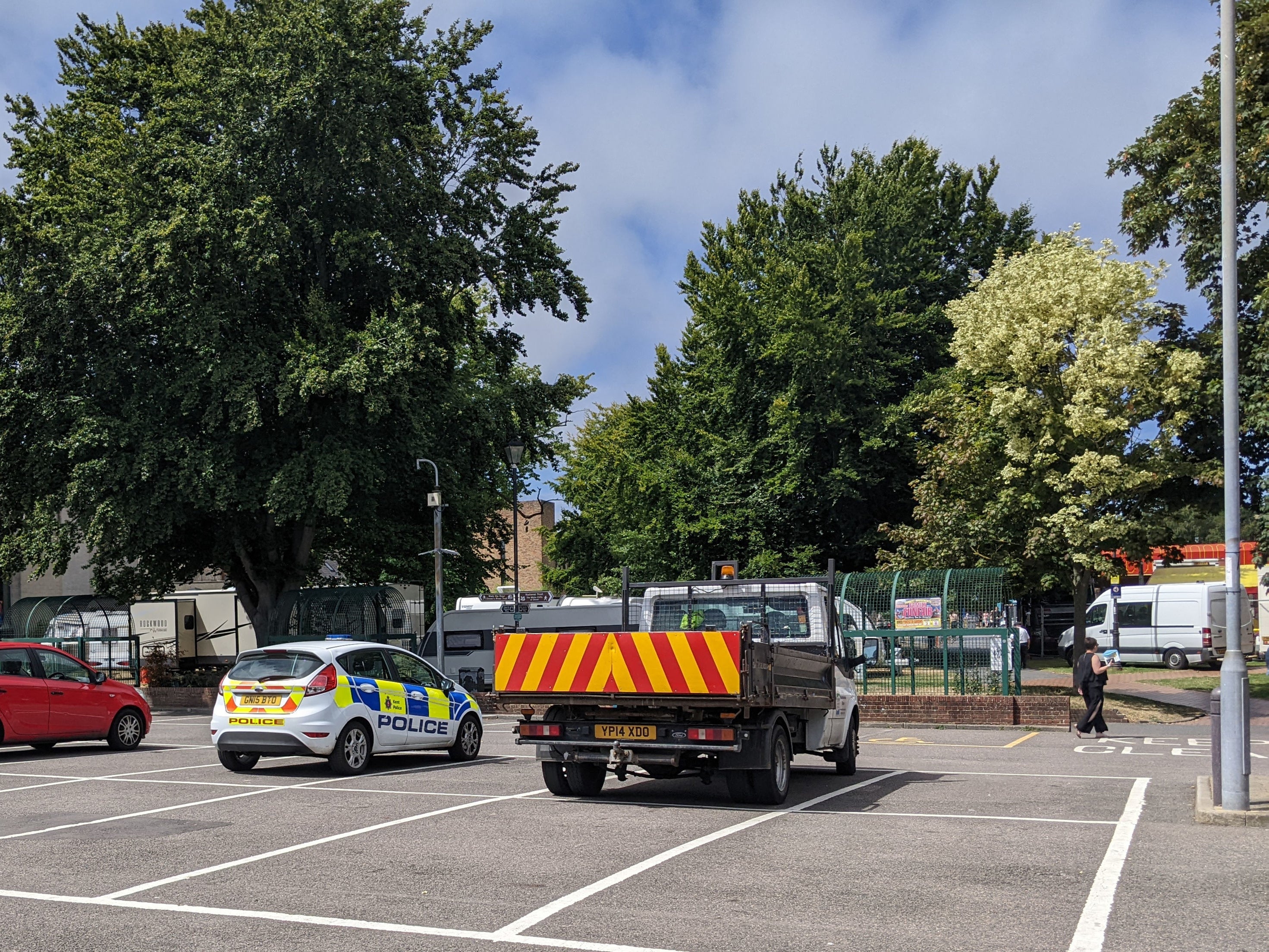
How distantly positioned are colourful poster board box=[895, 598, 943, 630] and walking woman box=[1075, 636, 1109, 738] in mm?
3879

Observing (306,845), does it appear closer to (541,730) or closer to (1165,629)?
(541,730)

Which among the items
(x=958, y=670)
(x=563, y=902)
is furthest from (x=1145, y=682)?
(x=563, y=902)

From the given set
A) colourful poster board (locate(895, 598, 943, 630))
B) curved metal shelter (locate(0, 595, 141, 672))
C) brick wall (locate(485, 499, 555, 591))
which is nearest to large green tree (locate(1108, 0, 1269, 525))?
colourful poster board (locate(895, 598, 943, 630))

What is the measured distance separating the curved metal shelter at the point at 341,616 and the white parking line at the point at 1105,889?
2444 centimetres

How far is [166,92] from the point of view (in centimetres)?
3312

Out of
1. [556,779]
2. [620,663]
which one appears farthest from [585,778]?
[620,663]

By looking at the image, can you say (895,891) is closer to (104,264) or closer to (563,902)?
(563,902)

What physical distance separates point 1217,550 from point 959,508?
3513 cm

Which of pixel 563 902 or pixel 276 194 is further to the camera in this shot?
pixel 276 194

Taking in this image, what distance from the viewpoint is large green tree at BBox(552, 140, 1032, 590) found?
39.9m

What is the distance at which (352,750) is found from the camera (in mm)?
15344

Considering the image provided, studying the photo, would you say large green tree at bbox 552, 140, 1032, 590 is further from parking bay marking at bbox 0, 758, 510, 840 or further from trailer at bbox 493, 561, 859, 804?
trailer at bbox 493, 561, 859, 804

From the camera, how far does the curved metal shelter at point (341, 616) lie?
110 feet

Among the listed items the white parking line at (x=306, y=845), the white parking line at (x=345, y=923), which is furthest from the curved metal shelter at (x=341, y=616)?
the white parking line at (x=345, y=923)
